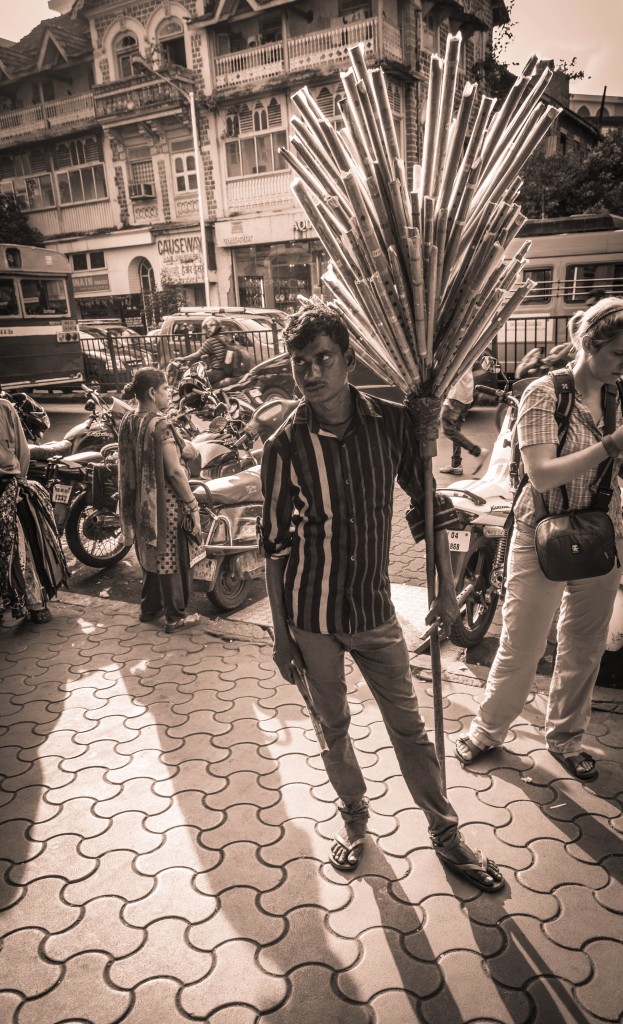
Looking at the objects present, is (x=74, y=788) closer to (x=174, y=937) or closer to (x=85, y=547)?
(x=174, y=937)

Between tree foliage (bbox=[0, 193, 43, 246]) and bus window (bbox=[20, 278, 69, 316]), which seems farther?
tree foliage (bbox=[0, 193, 43, 246])

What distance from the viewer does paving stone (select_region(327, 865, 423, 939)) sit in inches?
92.4

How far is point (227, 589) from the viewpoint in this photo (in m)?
5.23

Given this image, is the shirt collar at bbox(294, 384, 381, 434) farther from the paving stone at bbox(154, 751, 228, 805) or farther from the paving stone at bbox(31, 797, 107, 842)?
the paving stone at bbox(31, 797, 107, 842)

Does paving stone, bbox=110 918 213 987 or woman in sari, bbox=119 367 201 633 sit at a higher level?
woman in sari, bbox=119 367 201 633

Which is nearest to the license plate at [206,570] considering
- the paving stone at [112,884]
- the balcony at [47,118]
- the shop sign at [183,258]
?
the paving stone at [112,884]

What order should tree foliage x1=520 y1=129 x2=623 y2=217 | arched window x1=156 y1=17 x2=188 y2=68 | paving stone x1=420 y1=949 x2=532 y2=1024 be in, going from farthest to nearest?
arched window x1=156 y1=17 x2=188 y2=68 < tree foliage x1=520 y1=129 x2=623 y2=217 < paving stone x1=420 y1=949 x2=532 y2=1024

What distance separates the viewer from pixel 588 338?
2.58 meters

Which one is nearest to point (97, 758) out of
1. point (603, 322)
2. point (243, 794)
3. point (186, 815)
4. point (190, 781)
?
point (190, 781)

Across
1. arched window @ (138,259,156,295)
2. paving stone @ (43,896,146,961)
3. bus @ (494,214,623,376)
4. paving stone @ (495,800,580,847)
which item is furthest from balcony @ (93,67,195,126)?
paving stone @ (43,896,146,961)

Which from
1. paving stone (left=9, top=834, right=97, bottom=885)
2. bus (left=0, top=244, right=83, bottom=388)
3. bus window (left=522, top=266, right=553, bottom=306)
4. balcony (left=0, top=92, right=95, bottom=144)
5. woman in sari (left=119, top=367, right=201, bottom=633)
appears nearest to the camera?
paving stone (left=9, top=834, right=97, bottom=885)

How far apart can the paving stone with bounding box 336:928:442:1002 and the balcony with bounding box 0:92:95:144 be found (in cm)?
3227

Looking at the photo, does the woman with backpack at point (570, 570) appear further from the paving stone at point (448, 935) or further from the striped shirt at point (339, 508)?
the paving stone at point (448, 935)

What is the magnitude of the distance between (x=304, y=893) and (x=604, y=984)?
3.35 ft
